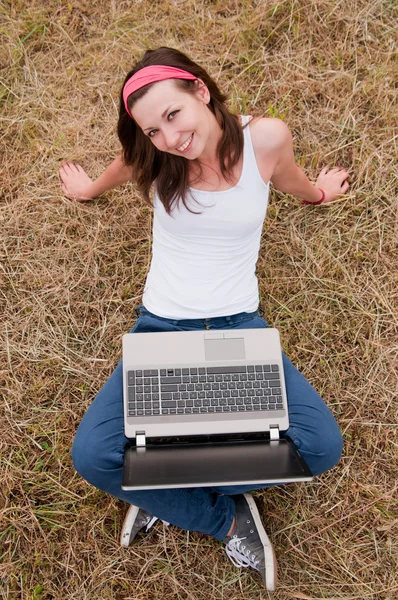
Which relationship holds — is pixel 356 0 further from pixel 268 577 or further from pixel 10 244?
pixel 268 577

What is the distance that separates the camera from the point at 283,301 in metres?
2.72

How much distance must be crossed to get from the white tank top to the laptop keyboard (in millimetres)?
272

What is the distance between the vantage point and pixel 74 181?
283 cm

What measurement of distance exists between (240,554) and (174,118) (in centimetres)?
185

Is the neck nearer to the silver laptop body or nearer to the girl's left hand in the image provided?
the silver laptop body

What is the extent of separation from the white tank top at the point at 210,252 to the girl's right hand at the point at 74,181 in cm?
75

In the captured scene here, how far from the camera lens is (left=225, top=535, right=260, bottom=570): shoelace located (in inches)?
92.4

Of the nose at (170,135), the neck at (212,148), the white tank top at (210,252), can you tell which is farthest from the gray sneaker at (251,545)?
the nose at (170,135)

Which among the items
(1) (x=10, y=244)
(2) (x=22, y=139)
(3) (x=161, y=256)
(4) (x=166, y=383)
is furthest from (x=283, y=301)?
(2) (x=22, y=139)

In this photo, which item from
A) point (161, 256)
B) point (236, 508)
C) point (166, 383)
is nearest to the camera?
point (166, 383)

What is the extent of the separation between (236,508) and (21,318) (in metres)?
1.40

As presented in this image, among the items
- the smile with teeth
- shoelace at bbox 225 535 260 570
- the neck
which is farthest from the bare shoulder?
shoelace at bbox 225 535 260 570

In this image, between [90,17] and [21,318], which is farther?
[90,17]

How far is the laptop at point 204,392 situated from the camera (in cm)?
197
